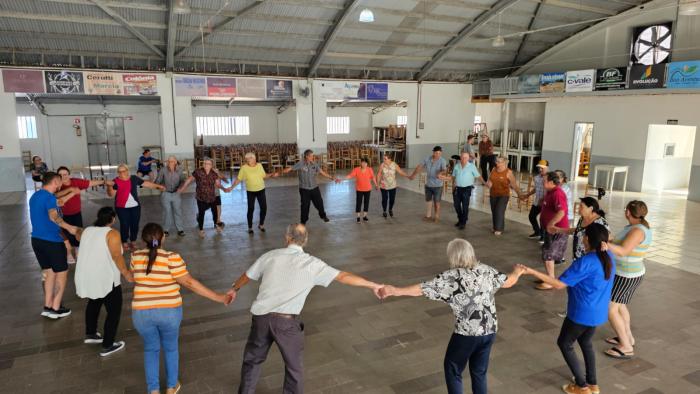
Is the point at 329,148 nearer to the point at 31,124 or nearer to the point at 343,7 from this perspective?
the point at 343,7

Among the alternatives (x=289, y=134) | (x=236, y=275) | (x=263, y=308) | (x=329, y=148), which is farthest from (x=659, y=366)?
(x=289, y=134)

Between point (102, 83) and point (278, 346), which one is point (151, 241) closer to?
point (278, 346)

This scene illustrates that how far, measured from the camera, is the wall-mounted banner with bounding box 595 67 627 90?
46.1 ft

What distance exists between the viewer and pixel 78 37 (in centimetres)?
1354

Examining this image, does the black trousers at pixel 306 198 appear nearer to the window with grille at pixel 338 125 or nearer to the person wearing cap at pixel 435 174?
the person wearing cap at pixel 435 174

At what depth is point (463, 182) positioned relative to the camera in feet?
30.2

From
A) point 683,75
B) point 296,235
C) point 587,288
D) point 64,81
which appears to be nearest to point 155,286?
point 296,235

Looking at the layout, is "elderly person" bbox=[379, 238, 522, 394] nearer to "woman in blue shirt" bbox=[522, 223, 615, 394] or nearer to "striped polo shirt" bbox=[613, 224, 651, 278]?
"woman in blue shirt" bbox=[522, 223, 615, 394]

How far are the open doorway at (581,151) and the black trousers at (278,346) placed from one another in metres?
15.6

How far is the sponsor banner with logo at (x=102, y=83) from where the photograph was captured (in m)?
14.7

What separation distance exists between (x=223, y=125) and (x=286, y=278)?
21.6m

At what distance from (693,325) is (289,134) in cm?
2109

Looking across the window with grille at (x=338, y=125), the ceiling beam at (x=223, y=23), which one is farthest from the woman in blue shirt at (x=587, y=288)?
the window with grille at (x=338, y=125)

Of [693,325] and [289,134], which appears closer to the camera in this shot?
[693,325]
